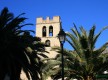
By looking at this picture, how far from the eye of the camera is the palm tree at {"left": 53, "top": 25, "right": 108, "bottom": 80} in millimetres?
25062

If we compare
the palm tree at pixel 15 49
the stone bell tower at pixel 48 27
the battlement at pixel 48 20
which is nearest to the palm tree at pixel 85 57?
the palm tree at pixel 15 49

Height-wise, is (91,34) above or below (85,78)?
above

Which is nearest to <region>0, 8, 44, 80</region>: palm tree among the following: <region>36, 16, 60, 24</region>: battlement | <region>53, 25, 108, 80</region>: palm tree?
<region>53, 25, 108, 80</region>: palm tree

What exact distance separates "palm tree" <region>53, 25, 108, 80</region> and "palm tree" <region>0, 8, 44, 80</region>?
247 cm

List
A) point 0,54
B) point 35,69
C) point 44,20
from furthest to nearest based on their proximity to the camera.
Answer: point 44,20
point 35,69
point 0,54

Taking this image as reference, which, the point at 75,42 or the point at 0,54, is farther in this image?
the point at 75,42

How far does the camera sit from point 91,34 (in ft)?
83.3

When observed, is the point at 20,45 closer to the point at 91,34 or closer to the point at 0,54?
the point at 0,54

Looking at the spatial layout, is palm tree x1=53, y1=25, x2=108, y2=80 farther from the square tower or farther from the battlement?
the battlement

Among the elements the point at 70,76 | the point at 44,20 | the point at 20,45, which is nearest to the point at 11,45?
the point at 20,45

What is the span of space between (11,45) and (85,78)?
664 cm

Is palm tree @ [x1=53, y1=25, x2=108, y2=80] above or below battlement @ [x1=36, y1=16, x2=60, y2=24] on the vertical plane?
below

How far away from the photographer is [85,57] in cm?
2512

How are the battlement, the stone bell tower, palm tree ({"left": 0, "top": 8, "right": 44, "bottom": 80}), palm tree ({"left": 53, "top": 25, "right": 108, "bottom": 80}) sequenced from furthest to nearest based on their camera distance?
the battlement
the stone bell tower
palm tree ({"left": 53, "top": 25, "right": 108, "bottom": 80})
palm tree ({"left": 0, "top": 8, "right": 44, "bottom": 80})
